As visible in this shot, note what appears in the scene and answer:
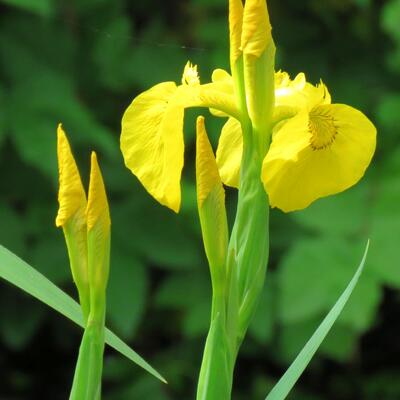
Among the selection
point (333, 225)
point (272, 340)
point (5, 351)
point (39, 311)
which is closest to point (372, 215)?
point (333, 225)

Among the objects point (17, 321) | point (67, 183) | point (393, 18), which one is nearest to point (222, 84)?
point (67, 183)

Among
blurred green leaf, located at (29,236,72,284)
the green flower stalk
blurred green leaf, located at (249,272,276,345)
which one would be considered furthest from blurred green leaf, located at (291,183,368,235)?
the green flower stalk

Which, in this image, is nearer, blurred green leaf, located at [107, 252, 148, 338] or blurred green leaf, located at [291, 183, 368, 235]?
blurred green leaf, located at [291, 183, 368, 235]

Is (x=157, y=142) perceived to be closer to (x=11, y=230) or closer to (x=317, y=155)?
(x=317, y=155)

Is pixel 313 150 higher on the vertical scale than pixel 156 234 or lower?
higher

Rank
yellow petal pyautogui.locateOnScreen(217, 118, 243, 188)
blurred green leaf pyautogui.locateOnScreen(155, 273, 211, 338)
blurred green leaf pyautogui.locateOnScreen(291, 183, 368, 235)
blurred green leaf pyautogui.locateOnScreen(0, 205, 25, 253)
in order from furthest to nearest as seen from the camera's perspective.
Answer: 1. blurred green leaf pyautogui.locateOnScreen(155, 273, 211, 338)
2. blurred green leaf pyautogui.locateOnScreen(0, 205, 25, 253)
3. blurred green leaf pyautogui.locateOnScreen(291, 183, 368, 235)
4. yellow petal pyautogui.locateOnScreen(217, 118, 243, 188)

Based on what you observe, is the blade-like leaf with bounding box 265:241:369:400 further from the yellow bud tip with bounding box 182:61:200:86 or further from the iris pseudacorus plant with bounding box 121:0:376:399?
the yellow bud tip with bounding box 182:61:200:86
